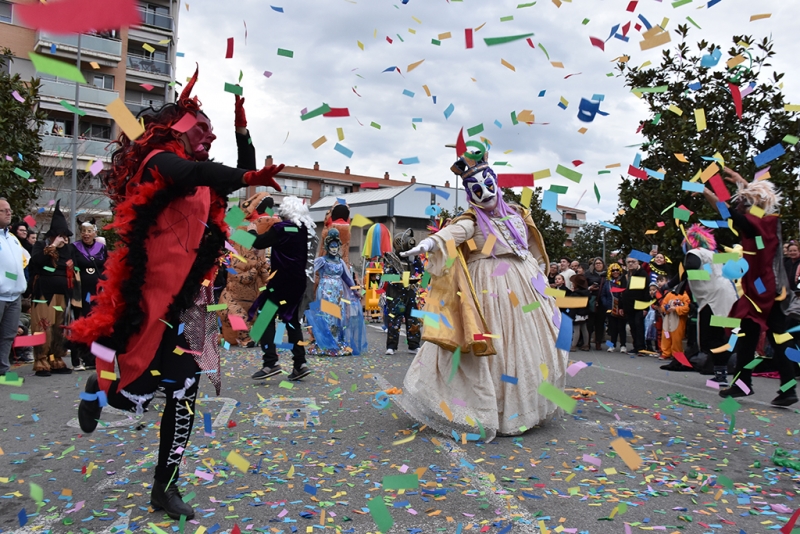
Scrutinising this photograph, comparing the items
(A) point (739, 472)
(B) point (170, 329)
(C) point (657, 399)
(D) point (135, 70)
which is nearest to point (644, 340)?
(C) point (657, 399)

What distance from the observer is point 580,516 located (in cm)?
313

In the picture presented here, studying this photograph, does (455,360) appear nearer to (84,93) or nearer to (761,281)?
(761,281)

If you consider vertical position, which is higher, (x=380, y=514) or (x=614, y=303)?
(x=614, y=303)

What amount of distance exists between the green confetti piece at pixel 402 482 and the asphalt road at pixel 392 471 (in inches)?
1.2

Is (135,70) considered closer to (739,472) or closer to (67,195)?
(67,195)

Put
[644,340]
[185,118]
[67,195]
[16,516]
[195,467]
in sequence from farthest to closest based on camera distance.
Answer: [67,195] → [644,340] → [195,467] → [185,118] → [16,516]

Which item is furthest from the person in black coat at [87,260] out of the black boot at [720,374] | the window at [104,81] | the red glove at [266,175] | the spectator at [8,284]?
the window at [104,81]

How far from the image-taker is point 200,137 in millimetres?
3404

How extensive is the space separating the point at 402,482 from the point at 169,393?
1341mm

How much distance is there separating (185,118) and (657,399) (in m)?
5.34

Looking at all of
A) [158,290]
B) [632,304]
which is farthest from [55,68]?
[632,304]

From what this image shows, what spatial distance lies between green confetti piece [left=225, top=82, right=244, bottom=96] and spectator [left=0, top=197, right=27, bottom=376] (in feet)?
16.4

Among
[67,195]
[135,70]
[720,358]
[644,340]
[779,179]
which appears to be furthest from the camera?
[135,70]

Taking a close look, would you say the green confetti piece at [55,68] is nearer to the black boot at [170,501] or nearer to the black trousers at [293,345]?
the black boot at [170,501]
